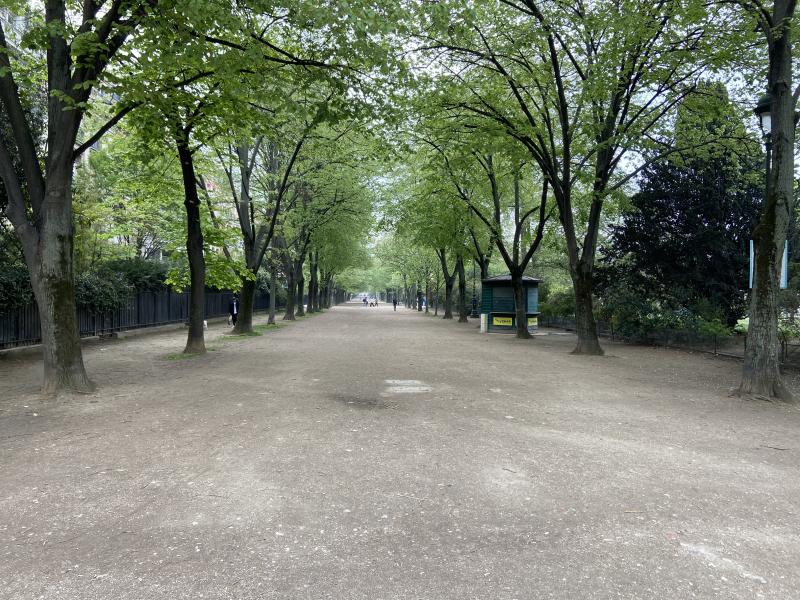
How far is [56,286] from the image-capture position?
843 cm

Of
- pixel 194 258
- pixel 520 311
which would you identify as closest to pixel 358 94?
pixel 194 258

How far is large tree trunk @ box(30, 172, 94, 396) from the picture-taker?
8.38 meters

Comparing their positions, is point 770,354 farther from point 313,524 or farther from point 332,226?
point 332,226

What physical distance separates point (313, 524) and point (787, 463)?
4923 mm

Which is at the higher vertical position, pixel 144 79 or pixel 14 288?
pixel 144 79

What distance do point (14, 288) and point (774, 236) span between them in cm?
1712

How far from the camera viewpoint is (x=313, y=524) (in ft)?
12.5

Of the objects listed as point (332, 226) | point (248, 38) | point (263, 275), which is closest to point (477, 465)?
point (248, 38)

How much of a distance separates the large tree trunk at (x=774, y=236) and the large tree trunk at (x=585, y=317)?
21.8 ft

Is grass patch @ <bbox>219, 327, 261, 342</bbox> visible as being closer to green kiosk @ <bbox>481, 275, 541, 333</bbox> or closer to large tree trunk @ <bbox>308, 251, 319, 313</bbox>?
green kiosk @ <bbox>481, 275, 541, 333</bbox>

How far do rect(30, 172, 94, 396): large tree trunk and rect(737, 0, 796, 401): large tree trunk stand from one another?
1130cm

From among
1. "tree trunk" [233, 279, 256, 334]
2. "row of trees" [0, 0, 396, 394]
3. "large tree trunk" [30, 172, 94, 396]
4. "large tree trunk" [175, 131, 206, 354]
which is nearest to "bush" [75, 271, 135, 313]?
"tree trunk" [233, 279, 256, 334]

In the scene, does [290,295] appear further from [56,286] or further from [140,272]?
[56,286]

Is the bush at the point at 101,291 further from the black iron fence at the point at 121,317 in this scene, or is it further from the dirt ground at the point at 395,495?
the dirt ground at the point at 395,495
